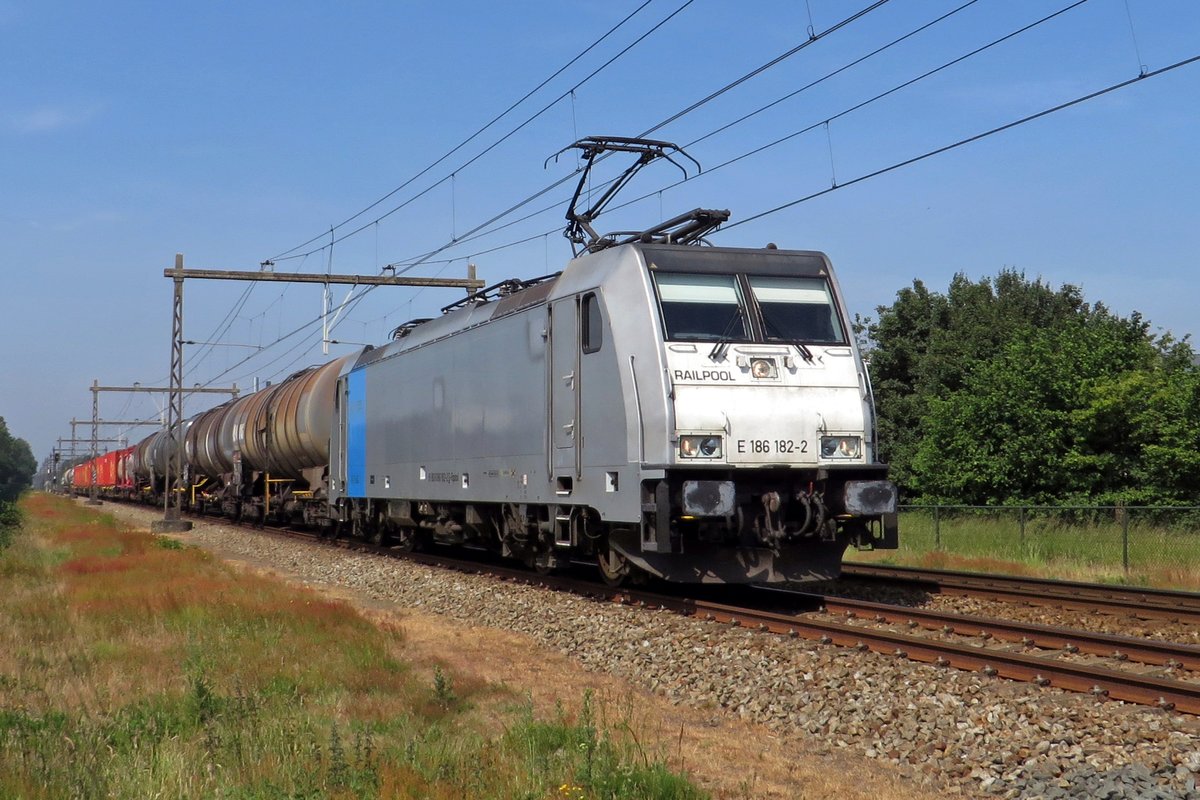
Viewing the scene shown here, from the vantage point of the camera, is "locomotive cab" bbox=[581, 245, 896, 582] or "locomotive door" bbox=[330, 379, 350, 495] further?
"locomotive door" bbox=[330, 379, 350, 495]

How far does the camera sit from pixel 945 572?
51.2 ft

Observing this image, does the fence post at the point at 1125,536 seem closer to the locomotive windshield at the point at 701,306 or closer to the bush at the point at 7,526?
the locomotive windshield at the point at 701,306

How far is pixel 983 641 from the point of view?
397 inches

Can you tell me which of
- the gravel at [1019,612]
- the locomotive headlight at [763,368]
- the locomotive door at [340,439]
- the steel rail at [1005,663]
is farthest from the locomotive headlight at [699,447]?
the locomotive door at [340,439]

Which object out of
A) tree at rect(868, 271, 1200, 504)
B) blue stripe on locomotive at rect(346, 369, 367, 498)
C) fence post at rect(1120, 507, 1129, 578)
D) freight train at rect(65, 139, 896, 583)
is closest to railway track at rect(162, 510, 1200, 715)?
freight train at rect(65, 139, 896, 583)

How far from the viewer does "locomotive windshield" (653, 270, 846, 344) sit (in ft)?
40.1

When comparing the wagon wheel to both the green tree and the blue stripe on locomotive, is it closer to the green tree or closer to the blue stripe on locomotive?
the blue stripe on locomotive

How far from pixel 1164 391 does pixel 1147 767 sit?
24603 mm

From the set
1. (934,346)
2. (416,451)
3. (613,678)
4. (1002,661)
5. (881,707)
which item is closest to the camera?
(881,707)

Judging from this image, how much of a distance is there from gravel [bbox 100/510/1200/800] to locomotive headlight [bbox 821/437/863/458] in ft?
7.45

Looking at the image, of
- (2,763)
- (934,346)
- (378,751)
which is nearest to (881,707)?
(378,751)

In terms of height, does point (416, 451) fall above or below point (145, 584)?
above

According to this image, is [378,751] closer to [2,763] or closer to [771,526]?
[2,763]

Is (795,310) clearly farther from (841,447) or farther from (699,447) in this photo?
(699,447)
